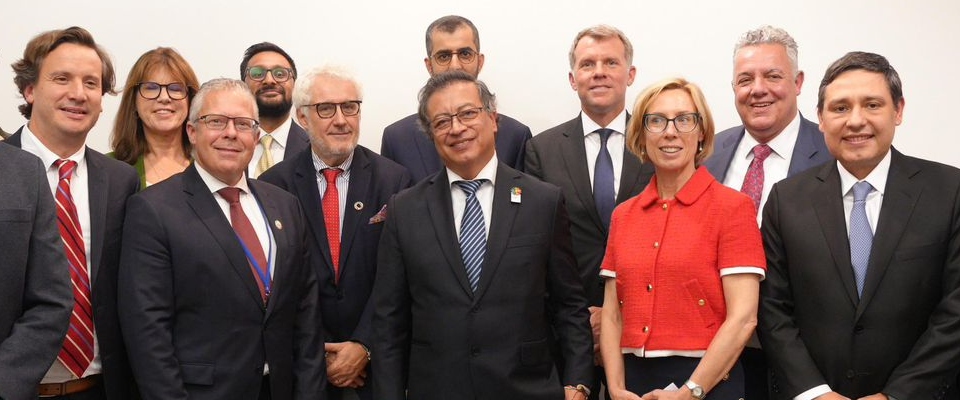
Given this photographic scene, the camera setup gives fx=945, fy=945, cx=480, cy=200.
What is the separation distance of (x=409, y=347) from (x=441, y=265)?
0.38 meters

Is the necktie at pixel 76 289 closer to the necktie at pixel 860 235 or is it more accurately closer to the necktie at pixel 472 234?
the necktie at pixel 472 234

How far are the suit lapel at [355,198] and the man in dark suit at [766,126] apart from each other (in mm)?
1411

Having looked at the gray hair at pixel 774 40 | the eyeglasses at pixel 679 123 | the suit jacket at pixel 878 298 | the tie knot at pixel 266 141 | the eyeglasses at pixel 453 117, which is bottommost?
the suit jacket at pixel 878 298

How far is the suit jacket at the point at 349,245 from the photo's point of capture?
357 cm

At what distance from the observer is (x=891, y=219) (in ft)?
9.91

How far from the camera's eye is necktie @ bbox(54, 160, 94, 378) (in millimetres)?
3158

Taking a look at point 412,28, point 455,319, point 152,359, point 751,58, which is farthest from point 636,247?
point 412,28

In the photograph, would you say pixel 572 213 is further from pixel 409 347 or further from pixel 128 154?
pixel 128 154

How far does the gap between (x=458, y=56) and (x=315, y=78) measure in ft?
2.95

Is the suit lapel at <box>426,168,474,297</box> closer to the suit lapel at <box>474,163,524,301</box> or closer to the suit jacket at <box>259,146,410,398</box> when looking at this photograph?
the suit lapel at <box>474,163,524,301</box>

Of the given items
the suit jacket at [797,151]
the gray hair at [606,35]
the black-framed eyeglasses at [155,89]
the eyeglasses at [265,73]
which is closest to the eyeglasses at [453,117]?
the gray hair at [606,35]

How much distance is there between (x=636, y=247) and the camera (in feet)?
10.2

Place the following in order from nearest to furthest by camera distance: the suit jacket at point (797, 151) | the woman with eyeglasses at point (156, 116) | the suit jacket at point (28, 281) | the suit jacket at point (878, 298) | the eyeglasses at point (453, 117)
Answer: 1. the suit jacket at point (28, 281)
2. the suit jacket at point (878, 298)
3. the eyeglasses at point (453, 117)
4. the suit jacket at point (797, 151)
5. the woman with eyeglasses at point (156, 116)

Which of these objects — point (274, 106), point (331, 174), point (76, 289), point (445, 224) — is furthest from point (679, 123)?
point (274, 106)
